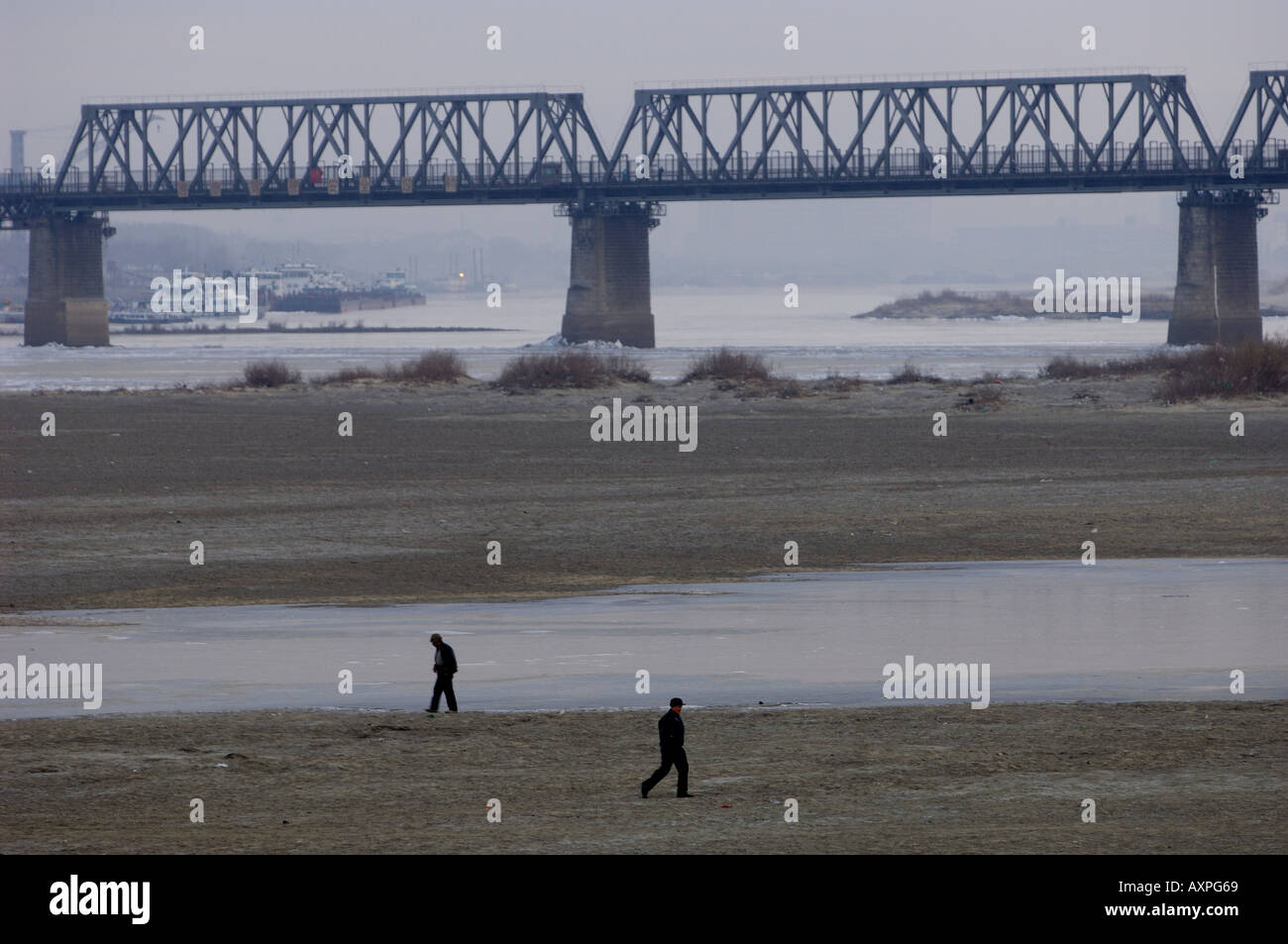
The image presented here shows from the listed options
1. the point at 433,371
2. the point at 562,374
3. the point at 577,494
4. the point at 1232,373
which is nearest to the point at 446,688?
the point at 577,494

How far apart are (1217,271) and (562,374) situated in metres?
72.6

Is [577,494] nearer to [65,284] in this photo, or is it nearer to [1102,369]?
[1102,369]

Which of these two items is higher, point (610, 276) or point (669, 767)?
point (610, 276)

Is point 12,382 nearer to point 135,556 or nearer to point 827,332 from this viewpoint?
point 135,556

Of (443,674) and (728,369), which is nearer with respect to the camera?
(443,674)

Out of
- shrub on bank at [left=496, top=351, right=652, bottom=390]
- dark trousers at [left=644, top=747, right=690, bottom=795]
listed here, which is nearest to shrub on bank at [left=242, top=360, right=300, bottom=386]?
shrub on bank at [left=496, top=351, right=652, bottom=390]

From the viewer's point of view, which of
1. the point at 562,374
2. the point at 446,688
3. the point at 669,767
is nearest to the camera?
the point at 669,767

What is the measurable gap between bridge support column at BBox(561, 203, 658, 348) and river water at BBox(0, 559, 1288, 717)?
10744cm

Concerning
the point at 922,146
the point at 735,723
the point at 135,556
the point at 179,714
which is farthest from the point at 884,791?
the point at 922,146

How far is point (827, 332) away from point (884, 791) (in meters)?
153

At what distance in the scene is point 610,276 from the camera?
138 metres

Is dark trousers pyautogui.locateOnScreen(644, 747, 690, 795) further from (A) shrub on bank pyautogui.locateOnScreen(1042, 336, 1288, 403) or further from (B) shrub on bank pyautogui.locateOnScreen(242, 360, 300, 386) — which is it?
(B) shrub on bank pyautogui.locateOnScreen(242, 360, 300, 386)

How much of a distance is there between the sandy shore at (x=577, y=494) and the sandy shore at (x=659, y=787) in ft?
31.7

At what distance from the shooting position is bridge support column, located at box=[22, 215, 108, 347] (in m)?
147
